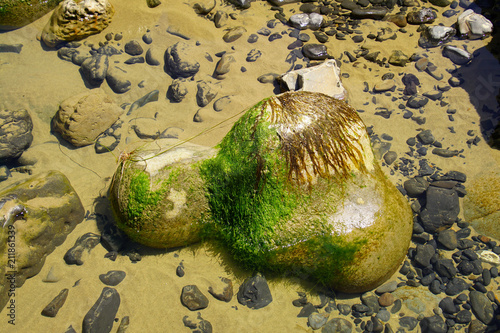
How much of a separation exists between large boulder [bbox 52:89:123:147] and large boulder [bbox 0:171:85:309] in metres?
0.75

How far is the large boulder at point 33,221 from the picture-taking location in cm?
389

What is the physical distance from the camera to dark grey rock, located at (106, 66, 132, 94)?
18.3ft

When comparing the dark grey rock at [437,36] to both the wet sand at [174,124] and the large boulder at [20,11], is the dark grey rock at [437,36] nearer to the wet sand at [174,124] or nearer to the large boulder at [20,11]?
the wet sand at [174,124]

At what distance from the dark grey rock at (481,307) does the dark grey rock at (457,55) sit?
3.77 meters

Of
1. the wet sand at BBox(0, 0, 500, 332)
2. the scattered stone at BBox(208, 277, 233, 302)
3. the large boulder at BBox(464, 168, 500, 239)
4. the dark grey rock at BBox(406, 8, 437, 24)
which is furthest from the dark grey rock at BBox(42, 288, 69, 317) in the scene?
the dark grey rock at BBox(406, 8, 437, 24)

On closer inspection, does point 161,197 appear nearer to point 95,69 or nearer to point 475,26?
point 95,69

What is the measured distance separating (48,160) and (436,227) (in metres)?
5.25

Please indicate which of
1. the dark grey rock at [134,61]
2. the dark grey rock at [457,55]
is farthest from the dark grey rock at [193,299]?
the dark grey rock at [457,55]

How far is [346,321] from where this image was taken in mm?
3748

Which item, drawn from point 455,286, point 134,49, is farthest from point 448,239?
point 134,49

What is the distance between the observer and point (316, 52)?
586 cm

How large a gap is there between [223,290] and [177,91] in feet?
10.1

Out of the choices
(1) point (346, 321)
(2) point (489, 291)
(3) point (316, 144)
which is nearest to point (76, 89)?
(3) point (316, 144)

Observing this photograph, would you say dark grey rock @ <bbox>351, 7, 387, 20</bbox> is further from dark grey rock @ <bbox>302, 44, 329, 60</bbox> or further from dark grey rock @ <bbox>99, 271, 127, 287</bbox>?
dark grey rock @ <bbox>99, 271, 127, 287</bbox>
